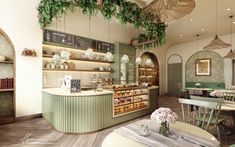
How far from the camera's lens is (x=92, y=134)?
3461 millimetres

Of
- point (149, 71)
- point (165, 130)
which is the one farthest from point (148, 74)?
point (165, 130)

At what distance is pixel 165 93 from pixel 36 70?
8.71 m

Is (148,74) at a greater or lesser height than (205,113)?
greater

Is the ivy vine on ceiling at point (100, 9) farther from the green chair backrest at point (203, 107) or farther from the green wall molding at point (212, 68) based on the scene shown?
the green wall molding at point (212, 68)

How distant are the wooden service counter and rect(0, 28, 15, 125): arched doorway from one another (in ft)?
3.20

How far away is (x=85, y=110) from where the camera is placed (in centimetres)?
343

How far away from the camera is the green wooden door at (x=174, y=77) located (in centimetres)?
1022

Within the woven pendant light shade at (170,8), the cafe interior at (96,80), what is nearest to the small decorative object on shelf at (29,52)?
the cafe interior at (96,80)

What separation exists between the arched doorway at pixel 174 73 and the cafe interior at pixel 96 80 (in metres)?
3.03

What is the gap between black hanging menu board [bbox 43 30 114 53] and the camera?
16.3 ft

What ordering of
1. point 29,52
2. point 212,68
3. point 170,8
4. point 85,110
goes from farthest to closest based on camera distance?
point 212,68 → point 29,52 → point 85,110 → point 170,8

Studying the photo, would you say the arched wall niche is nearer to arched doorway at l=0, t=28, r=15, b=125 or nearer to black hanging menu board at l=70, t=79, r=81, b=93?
black hanging menu board at l=70, t=79, r=81, b=93

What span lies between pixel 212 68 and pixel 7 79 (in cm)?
999

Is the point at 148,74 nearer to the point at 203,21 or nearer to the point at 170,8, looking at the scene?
the point at 203,21
